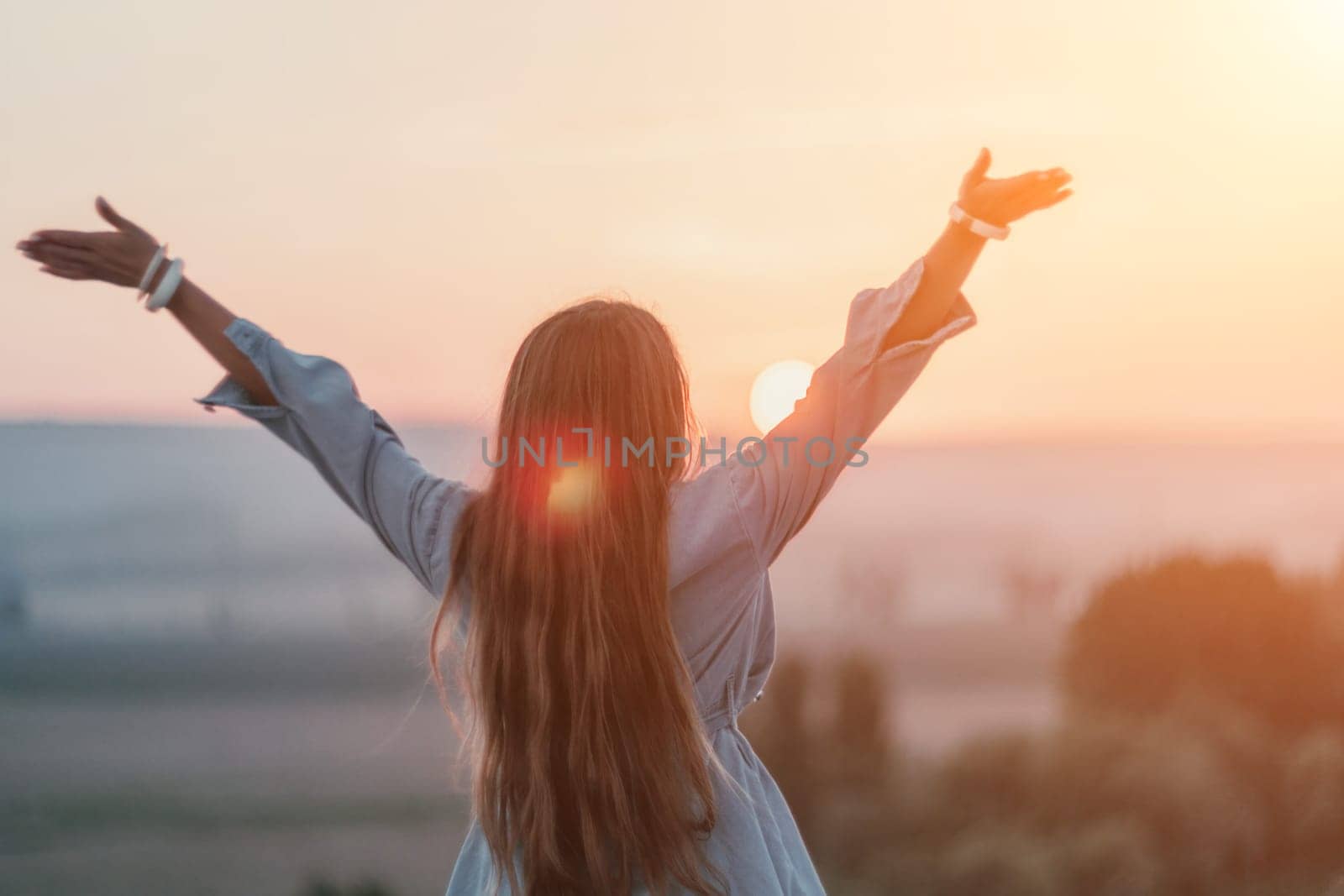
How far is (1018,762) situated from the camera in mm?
7258

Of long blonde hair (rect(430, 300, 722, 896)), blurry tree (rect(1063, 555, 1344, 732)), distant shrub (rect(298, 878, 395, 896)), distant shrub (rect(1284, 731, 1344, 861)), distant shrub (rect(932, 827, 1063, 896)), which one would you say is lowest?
distant shrub (rect(932, 827, 1063, 896))

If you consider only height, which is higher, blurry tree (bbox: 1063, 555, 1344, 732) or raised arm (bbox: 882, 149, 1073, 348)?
raised arm (bbox: 882, 149, 1073, 348)

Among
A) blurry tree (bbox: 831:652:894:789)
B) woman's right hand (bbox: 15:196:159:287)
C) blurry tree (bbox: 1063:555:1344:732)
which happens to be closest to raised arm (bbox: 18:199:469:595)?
woman's right hand (bbox: 15:196:159:287)

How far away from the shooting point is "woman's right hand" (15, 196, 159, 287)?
1.16 metres

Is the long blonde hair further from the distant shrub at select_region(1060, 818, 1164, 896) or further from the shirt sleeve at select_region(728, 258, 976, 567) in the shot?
the distant shrub at select_region(1060, 818, 1164, 896)

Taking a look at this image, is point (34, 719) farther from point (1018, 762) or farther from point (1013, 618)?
point (1018, 762)

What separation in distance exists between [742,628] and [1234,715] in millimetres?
6955

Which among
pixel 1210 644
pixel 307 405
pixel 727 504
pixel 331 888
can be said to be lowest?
pixel 331 888

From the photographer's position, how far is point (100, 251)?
1.17 metres

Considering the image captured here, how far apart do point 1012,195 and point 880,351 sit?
0.64ft

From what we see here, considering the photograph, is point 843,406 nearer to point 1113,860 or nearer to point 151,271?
point 151,271

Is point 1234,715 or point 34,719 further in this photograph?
point 1234,715

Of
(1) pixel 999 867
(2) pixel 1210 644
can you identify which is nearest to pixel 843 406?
(2) pixel 1210 644

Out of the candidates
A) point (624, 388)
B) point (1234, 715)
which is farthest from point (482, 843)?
point (1234, 715)
